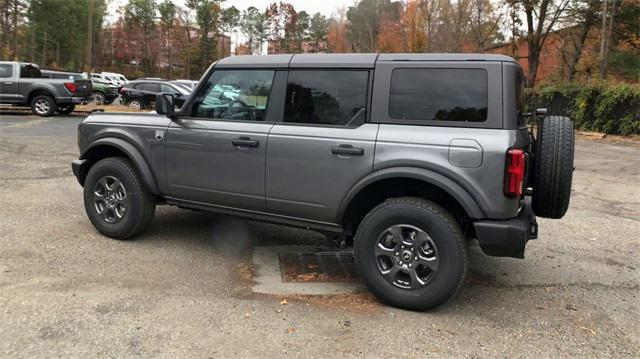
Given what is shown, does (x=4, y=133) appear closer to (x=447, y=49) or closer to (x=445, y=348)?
(x=445, y=348)

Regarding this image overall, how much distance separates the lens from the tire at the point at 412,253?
12.1 feet

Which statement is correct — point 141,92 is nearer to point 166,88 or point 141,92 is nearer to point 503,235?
point 166,88

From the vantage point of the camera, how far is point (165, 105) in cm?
476

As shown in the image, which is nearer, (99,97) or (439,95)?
(439,95)

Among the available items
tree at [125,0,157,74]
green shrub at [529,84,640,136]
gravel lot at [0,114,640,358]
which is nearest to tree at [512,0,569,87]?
green shrub at [529,84,640,136]

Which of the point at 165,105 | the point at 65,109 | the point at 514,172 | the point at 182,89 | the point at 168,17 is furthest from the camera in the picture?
the point at 168,17

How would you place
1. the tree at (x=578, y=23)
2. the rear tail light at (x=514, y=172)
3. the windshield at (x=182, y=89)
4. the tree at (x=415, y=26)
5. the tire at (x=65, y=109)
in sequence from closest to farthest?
the rear tail light at (x=514, y=172) → the tire at (x=65, y=109) → the windshield at (x=182, y=89) → the tree at (x=578, y=23) → the tree at (x=415, y=26)

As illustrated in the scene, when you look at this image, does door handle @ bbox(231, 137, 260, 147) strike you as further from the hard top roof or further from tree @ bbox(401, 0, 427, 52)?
tree @ bbox(401, 0, 427, 52)

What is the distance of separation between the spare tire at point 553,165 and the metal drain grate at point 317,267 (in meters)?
1.67

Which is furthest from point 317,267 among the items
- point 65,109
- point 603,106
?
point 603,106

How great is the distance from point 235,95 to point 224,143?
0.47 meters

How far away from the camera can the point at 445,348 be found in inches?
130

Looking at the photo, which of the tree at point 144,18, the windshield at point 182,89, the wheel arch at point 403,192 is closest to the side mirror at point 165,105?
the wheel arch at point 403,192

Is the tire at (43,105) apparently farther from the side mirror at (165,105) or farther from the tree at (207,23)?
the tree at (207,23)
